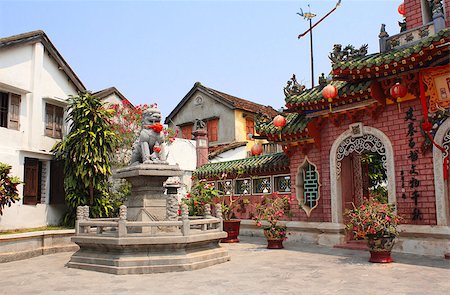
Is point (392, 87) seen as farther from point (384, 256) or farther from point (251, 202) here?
point (251, 202)

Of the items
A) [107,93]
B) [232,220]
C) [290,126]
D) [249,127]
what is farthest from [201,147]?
[290,126]

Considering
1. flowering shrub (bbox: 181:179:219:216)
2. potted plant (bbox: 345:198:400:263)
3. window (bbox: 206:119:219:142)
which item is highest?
window (bbox: 206:119:219:142)

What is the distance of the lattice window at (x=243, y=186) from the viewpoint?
16.2m

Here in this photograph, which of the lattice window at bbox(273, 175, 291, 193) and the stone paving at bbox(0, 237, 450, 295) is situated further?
the lattice window at bbox(273, 175, 291, 193)

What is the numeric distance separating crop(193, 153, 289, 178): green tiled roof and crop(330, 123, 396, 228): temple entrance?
2.38 meters

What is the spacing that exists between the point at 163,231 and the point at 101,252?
1498mm

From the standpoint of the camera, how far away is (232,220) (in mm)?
14016

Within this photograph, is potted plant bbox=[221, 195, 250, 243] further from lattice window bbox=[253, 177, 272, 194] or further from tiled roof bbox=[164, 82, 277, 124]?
tiled roof bbox=[164, 82, 277, 124]

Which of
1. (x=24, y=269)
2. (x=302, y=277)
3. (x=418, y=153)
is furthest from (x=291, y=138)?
(x=24, y=269)

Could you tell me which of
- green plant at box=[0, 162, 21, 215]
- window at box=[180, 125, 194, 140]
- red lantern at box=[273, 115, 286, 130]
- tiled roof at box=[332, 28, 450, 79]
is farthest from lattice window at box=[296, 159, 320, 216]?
window at box=[180, 125, 194, 140]

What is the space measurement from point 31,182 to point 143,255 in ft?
25.0

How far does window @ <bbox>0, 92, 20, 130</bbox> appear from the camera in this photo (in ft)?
44.0

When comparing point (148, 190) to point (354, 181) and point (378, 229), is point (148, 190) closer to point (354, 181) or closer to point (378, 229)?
point (378, 229)

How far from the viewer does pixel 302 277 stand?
7.52 meters
